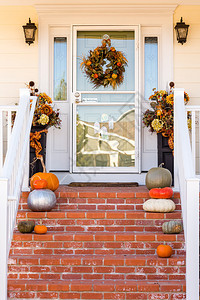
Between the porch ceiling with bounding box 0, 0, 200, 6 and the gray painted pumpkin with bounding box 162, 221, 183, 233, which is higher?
the porch ceiling with bounding box 0, 0, 200, 6

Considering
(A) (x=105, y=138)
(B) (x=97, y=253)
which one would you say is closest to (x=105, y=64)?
(A) (x=105, y=138)

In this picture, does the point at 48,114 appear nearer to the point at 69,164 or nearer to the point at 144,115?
the point at 69,164

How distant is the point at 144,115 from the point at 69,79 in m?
1.19

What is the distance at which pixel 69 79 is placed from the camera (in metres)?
5.82

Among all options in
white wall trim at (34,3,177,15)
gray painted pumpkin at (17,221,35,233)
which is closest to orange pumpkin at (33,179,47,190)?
gray painted pumpkin at (17,221,35,233)

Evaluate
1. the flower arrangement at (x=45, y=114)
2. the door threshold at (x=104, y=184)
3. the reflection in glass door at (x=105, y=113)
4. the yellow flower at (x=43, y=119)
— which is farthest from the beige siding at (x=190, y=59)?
the yellow flower at (x=43, y=119)

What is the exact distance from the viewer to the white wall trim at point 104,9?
562 cm

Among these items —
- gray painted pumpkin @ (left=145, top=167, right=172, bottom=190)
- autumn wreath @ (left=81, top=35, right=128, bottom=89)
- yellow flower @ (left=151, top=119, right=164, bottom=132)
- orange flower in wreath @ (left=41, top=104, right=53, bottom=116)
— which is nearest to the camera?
gray painted pumpkin @ (left=145, top=167, right=172, bottom=190)

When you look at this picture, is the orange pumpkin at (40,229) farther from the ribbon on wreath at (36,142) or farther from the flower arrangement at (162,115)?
the flower arrangement at (162,115)

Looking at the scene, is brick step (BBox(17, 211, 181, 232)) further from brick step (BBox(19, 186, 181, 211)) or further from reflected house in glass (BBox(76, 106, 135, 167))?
reflected house in glass (BBox(76, 106, 135, 167))

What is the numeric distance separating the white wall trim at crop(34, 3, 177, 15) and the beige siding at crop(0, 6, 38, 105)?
0.69 feet

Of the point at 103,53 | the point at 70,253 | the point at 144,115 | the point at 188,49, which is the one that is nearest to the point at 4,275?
the point at 70,253

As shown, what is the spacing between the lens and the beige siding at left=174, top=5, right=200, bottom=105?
223 inches

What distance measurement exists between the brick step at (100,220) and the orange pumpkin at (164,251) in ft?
1.23
